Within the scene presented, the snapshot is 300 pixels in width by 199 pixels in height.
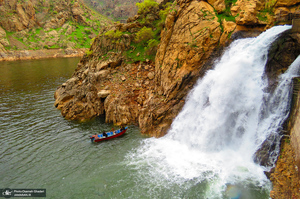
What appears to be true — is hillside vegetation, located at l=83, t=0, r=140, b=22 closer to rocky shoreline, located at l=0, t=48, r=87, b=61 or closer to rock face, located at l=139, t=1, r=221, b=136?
rocky shoreline, located at l=0, t=48, r=87, b=61

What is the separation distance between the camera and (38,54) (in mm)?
93750

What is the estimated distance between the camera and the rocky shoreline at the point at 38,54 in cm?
8378

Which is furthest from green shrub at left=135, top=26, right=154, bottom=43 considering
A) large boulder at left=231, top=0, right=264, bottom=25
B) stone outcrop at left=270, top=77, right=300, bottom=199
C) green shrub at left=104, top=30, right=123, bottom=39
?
stone outcrop at left=270, top=77, right=300, bottom=199

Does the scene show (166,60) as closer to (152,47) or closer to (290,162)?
(152,47)

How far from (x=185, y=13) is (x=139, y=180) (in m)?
20.7

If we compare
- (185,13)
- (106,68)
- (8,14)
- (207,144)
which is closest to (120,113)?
(106,68)

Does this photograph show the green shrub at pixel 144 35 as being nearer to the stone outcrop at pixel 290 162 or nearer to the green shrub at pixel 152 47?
the green shrub at pixel 152 47

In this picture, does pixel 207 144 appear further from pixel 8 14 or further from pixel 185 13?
pixel 8 14

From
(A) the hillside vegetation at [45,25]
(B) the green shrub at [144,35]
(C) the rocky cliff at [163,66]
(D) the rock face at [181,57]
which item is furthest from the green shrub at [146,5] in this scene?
(A) the hillside vegetation at [45,25]

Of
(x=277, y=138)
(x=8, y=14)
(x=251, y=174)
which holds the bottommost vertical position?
(x=251, y=174)

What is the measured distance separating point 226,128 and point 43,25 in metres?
131

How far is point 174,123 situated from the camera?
20812 mm

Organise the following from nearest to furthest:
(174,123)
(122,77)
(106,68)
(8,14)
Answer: (174,123) < (122,77) < (106,68) < (8,14)
